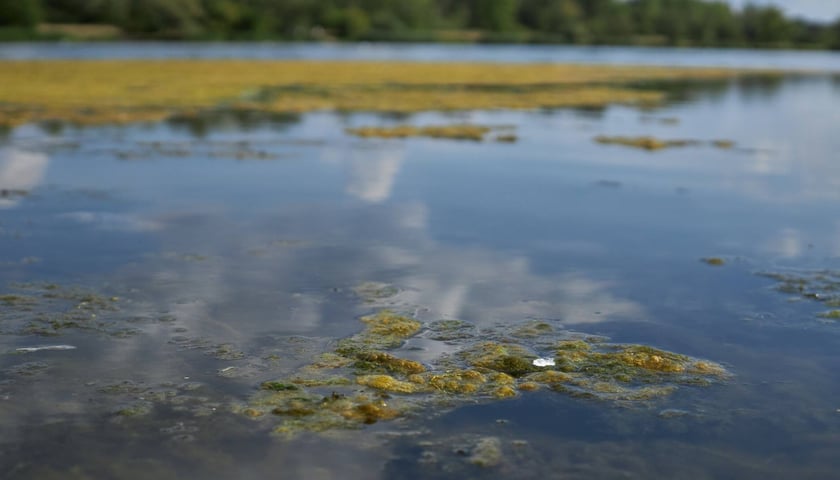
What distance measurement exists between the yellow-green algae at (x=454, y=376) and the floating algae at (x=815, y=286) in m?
2.67

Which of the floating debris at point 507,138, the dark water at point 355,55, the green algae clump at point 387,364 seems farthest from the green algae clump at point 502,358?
the dark water at point 355,55

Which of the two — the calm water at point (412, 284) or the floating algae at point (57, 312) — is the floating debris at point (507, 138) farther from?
the floating algae at point (57, 312)

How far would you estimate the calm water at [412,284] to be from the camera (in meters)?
7.18

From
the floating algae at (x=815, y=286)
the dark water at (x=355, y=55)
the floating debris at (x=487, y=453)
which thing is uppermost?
the floating debris at (x=487, y=453)

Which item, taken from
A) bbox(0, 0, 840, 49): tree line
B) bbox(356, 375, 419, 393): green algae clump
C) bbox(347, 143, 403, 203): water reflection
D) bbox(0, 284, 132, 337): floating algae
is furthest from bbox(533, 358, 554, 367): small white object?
bbox(0, 0, 840, 49): tree line

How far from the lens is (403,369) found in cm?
867

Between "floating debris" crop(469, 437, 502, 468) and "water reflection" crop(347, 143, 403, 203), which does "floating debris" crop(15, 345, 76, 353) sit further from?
"water reflection" crop(347, 143, 403, 203)

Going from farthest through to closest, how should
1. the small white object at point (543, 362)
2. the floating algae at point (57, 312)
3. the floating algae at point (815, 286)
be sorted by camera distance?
the floating algae at point (815, 286) → the floating algae at point (57, 312) → the small white object at point (543, 362)

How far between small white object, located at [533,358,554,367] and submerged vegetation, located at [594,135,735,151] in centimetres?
1727

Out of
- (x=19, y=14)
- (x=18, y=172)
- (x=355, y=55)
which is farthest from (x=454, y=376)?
(x=19, y=14)

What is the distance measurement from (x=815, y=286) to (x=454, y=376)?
535 cm

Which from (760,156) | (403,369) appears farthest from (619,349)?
(760,156)

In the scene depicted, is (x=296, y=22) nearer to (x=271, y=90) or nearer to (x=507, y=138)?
(x=271, y=90)

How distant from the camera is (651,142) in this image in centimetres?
2605
